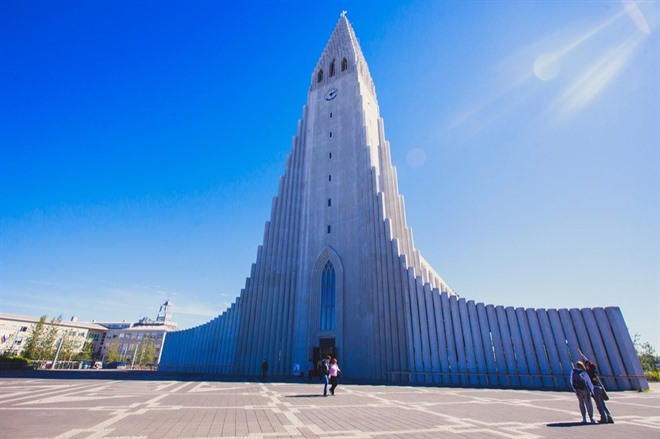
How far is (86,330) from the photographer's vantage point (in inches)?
3770

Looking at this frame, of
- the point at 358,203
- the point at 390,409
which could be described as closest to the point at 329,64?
the point at 358,203

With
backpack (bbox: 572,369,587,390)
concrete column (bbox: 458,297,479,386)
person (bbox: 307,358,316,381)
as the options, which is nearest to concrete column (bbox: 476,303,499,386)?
concrete column (bbox: 458,297,479,386)

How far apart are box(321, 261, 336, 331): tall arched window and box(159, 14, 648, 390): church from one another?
9 cm

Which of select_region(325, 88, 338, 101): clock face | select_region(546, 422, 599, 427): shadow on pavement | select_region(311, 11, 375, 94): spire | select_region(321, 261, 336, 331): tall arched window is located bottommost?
select_region(546, 422, 599, 427): shadow on pavement

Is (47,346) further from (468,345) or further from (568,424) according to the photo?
(568,424)

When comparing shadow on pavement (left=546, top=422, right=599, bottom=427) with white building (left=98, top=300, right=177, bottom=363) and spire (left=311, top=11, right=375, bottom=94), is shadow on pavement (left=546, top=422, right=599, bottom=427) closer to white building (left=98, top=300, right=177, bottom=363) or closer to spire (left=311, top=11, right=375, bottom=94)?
spire (left=311, top=11, right=375, bottom=94)

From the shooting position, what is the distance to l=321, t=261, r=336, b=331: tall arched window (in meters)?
27.6

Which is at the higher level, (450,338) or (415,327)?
(415,327)

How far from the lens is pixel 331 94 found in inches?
1558

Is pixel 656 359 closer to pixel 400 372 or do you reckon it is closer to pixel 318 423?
pixel 400 372

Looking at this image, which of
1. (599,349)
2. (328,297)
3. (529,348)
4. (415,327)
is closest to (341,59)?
(328,297)

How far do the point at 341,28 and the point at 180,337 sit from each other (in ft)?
154

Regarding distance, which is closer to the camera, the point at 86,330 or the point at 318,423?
the point at 318,423

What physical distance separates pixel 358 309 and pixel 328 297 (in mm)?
3389
